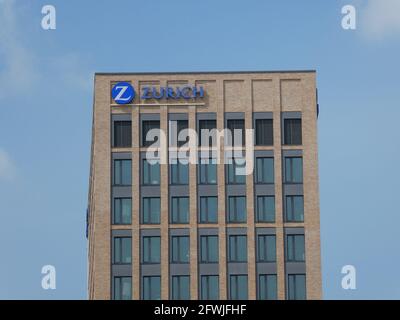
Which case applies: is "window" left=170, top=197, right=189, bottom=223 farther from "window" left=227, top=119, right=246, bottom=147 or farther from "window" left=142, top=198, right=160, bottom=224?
"window" left=227, top=119, right=246, bottom=147

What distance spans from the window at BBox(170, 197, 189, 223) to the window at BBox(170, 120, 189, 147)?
5.15 m

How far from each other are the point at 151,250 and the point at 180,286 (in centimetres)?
432

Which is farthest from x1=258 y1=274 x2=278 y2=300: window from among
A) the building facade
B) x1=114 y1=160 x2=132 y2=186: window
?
x1=114 y1=160 x2=132 y2=186: window

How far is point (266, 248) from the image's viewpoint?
370 feet

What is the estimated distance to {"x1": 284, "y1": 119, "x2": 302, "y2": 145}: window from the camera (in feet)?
377

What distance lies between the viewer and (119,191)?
375ft

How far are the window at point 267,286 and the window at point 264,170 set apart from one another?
8.99m

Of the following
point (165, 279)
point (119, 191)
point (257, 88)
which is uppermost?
point (257, 88)

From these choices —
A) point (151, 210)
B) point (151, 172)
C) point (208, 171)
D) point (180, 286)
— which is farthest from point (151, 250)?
point (208, 171)
